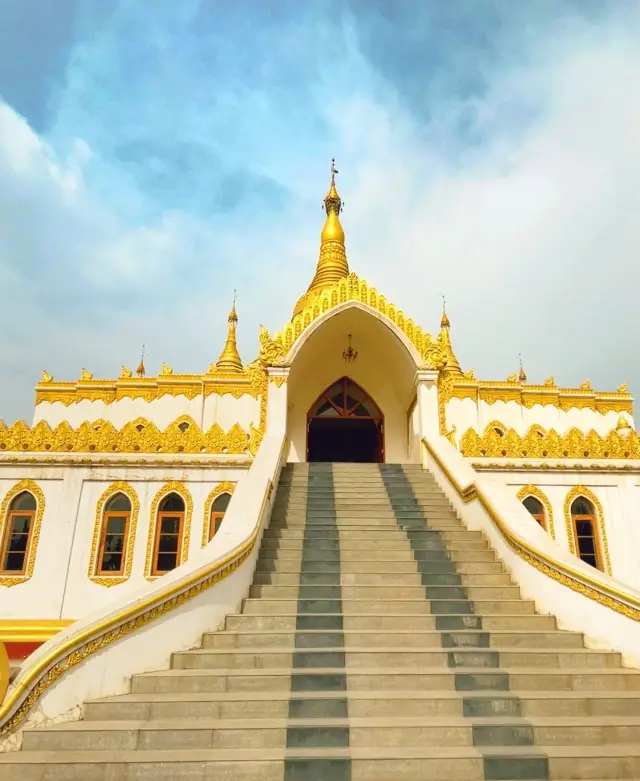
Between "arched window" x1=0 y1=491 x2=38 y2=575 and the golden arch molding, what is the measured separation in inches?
80.5

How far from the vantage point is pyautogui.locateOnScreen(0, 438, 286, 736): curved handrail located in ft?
13.7

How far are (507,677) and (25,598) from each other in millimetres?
8189

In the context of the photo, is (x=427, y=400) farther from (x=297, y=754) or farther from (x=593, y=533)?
(x=297, y=754)

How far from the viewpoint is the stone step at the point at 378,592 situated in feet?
21.4

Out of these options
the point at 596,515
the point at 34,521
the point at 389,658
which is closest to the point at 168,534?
the point at 34,521

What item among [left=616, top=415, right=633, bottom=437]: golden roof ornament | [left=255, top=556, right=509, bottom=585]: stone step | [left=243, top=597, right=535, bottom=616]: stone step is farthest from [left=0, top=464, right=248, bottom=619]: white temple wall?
[left=616, top=415, right=633, bottom=437]: golden roof ornament

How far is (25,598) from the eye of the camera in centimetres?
975

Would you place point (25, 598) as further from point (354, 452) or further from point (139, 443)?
point (354, 452)

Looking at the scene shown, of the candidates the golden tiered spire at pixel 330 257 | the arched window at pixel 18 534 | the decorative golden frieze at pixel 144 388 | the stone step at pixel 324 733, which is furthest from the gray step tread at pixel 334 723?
the golden tiered spire at pixel 330 257

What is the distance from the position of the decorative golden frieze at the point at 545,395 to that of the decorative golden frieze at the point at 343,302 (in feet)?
22.1

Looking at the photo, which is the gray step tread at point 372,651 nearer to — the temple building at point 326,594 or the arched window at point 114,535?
the temple building at point 326,594

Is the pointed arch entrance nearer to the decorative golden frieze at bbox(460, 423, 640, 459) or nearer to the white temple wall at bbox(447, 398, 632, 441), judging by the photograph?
the white temple wall at bbox(447, 398, 632, 441)

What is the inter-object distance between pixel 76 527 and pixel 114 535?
67cm

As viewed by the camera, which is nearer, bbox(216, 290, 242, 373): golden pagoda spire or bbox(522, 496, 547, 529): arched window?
bbox(522, 496, 547, 529): arched window
